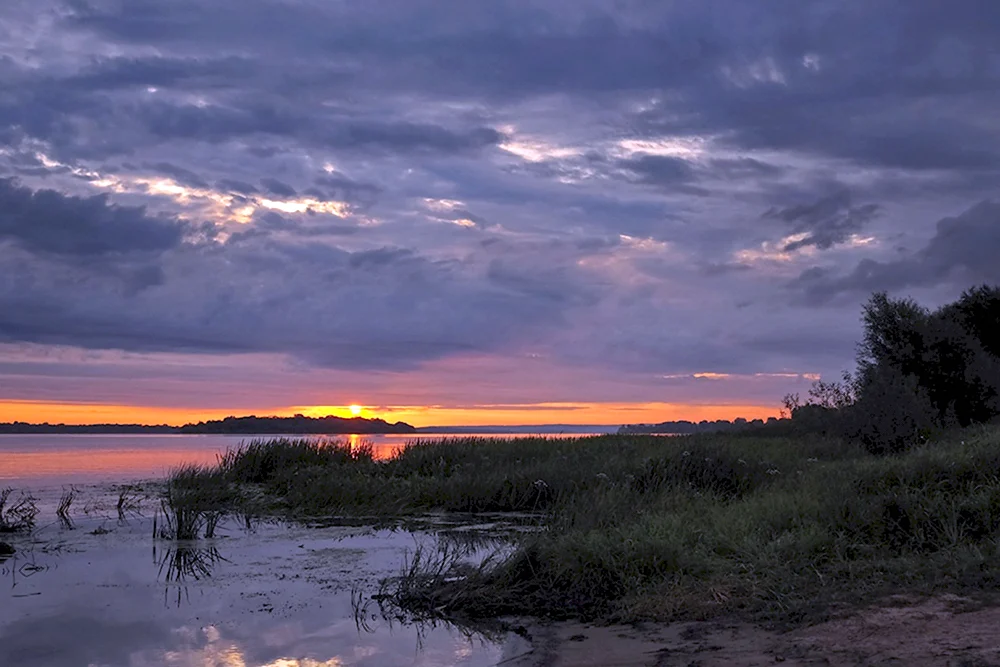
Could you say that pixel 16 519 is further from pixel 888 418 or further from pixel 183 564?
pixel 888 418

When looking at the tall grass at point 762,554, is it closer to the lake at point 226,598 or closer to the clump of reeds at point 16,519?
the lake at point 226,598

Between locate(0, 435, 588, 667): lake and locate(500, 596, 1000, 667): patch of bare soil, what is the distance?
66cm

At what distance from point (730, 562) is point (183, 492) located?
13.1 metres

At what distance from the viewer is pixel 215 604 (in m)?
10.6

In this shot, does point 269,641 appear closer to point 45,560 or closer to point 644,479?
point 45,560

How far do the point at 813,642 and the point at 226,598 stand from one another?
714cm

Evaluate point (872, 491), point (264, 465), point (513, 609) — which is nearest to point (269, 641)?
point (513, 609)

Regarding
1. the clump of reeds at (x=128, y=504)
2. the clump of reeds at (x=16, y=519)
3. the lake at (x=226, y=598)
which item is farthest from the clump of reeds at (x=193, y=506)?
the clump of reeds at (x=16, y=519)

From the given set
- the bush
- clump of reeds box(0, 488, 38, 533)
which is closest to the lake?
clump of reeds box(0, 488, 38, 533)

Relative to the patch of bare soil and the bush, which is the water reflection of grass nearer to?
the patch of bare soil

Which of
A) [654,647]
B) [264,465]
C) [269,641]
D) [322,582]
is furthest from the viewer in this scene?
[264,465]

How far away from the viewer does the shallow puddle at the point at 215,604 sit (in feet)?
27.8

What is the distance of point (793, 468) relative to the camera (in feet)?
63.8

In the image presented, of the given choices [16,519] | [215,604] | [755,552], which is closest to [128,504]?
[16,519]
